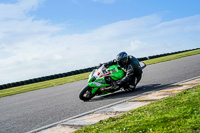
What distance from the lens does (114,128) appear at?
400 centimetres

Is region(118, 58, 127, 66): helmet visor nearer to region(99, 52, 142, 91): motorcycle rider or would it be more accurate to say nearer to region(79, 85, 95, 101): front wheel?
region(99, 52, 142, 91): motorcycle rider

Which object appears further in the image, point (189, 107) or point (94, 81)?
point (94, 81)

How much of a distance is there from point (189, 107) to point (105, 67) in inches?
173

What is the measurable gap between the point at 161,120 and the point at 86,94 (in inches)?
169

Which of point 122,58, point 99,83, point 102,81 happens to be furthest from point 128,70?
point 99,83

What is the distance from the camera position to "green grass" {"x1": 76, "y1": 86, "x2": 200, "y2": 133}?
11.4 feet

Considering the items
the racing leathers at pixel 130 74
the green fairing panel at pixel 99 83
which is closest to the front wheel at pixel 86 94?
the green fairing panel at pixel 99 83

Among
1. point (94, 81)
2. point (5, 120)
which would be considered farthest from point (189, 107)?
point (5, 120)

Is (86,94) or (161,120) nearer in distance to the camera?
(161,120)

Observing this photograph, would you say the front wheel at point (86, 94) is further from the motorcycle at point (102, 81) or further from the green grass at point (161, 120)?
the green grass at point (161, 120)

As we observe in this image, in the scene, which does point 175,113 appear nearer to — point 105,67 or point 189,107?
point 189,107

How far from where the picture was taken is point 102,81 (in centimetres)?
791

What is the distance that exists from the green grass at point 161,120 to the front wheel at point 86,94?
312cm

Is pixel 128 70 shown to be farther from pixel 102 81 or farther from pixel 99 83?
pixel 99 83
